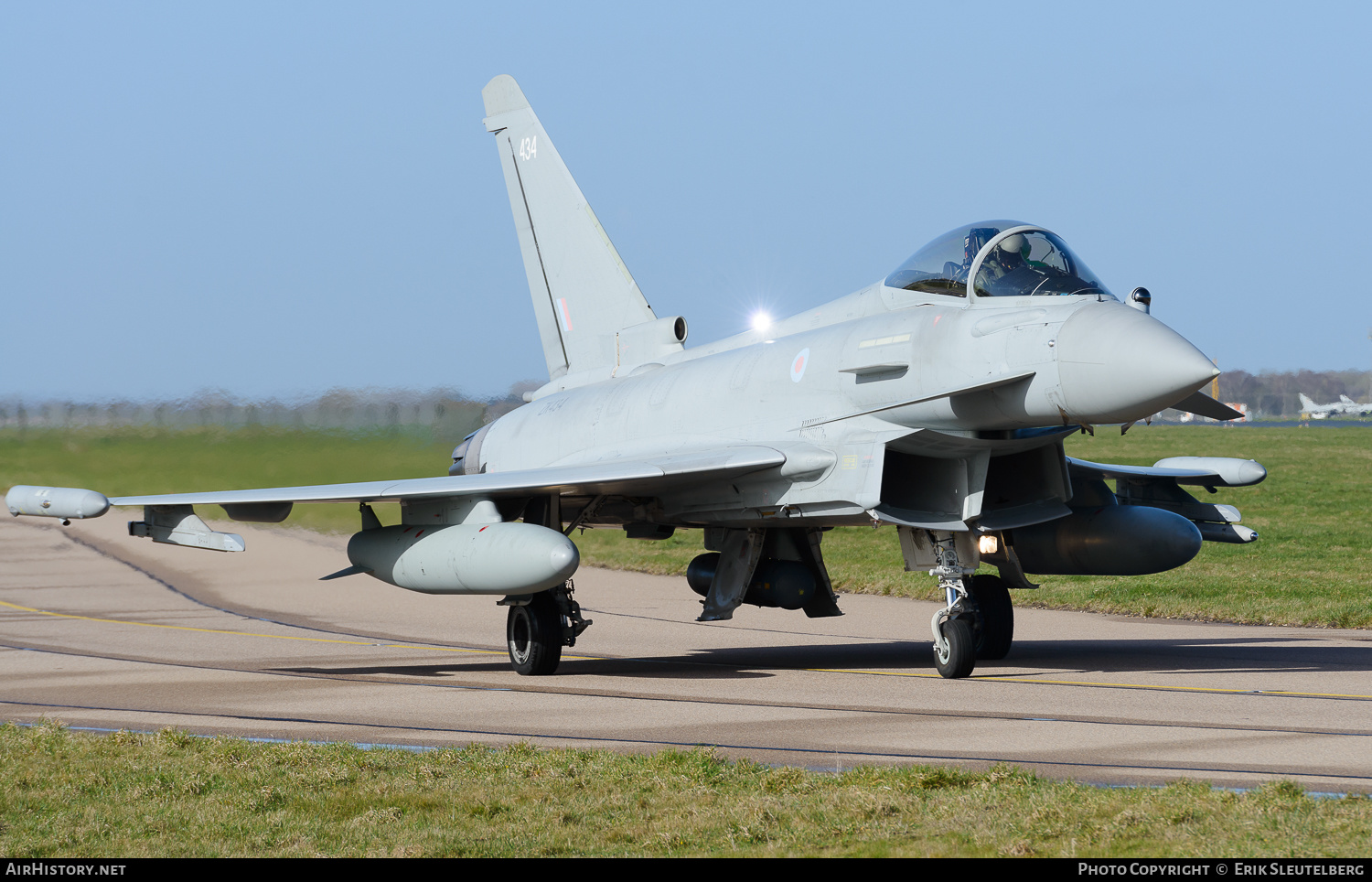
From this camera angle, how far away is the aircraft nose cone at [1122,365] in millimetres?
9586

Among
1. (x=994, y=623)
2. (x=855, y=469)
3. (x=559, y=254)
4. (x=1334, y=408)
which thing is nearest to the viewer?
(x=855, y=469)

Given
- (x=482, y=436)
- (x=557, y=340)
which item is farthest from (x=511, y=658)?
(x=557, y=340)

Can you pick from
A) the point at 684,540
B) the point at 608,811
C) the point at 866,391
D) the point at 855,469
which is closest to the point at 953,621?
the point at 855,469

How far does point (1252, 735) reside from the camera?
7.92 metres

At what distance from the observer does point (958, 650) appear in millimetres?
11055

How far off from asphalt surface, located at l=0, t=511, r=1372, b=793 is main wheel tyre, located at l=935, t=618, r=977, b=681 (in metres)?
0.18

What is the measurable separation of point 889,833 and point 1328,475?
42082 millimetres

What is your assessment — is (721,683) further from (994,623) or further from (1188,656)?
(1188,656)

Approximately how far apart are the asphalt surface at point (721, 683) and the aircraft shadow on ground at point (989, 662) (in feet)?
0.17

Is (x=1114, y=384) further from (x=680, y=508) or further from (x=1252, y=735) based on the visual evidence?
(x=680, y=508)

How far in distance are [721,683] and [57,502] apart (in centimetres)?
620

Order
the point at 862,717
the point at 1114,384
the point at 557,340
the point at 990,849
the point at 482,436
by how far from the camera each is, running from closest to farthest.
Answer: the point at 990,849 → the point at 862,717 → the point at 1114,384 → the point at 482,436 → the point at 557,340

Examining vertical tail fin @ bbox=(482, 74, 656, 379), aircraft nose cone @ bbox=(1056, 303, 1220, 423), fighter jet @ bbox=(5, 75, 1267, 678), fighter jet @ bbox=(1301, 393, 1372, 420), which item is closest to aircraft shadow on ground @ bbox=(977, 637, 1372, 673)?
fighter jet @ bbox=(5, 75, 1267, 678)

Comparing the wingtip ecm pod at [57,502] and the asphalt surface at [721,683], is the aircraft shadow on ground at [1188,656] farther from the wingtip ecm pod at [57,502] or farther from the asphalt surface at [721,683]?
the wingtip ecm pod at [57,502]
